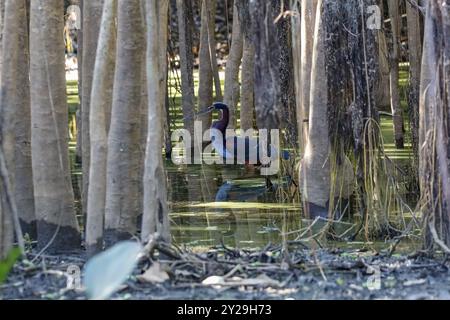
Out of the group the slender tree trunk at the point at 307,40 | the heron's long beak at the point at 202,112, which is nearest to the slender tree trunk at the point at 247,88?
the heron's long beak at the point at 202,112

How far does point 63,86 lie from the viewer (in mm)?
10430

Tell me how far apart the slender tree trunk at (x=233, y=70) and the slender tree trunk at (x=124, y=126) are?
8702mm

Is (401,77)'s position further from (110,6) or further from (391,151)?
(110,6)

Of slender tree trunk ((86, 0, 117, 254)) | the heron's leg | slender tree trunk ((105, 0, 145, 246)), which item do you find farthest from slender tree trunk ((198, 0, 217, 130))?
slender tree trunk ((86, 0, 117, 254))

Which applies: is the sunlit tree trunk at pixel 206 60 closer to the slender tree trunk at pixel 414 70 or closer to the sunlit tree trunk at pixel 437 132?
the slender tree trunk at pixel 414 70

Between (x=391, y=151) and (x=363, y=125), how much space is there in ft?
25.5

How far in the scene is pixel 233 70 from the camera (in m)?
18.9

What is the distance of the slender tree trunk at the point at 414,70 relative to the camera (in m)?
14.6

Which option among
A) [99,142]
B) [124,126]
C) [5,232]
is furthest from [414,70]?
[5,232]

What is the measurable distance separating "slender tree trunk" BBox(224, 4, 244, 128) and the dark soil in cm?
1027

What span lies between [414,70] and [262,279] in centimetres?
877

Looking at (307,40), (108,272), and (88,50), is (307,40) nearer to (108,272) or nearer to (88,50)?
(88,50)

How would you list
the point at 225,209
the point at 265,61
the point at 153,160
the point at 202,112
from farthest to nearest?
the point at 202,112
the point at 225,209
the point at 153,160
the point at 265,61
